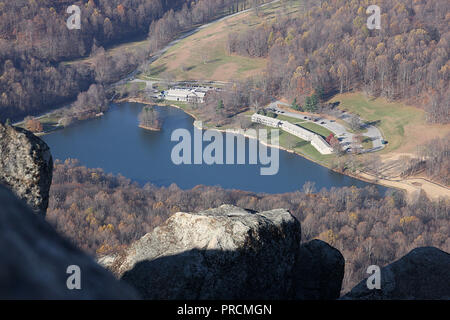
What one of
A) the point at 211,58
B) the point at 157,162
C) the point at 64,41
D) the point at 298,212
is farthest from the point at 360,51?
the point at 64,41

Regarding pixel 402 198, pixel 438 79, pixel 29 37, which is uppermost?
pixel 29 37

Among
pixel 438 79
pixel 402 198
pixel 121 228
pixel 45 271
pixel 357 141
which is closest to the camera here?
pixel 45 271

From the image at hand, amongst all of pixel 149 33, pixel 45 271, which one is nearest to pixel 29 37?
pixel 149 33

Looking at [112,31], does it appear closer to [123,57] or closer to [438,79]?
[123,57]

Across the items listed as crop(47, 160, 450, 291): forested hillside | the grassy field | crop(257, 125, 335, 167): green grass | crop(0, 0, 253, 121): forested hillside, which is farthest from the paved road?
crop(0, 0, 253, 121): forested hillside

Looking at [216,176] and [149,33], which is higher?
[149,33]

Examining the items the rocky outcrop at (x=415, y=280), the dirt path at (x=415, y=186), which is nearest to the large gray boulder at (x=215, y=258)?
the rocky outcrop at (x=415, y=280)
